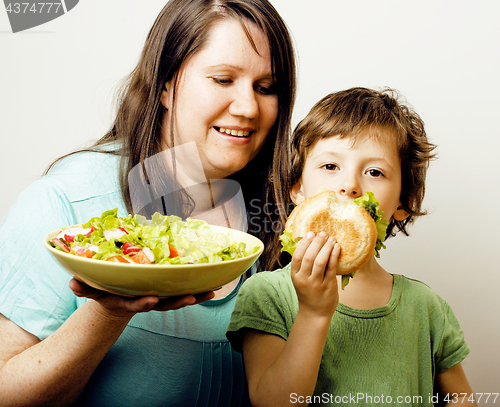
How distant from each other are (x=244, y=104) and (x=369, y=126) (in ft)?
1.39

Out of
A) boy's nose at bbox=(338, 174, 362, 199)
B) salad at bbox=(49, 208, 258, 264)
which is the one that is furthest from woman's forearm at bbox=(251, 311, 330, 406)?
boy's nose at bbox=(338, 174, 362, 199)

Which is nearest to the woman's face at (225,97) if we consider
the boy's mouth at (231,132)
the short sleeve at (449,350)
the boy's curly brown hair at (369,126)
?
the boy's mouth at (231,132)

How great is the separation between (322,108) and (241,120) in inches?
12.3

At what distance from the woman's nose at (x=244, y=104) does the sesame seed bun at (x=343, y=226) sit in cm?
43

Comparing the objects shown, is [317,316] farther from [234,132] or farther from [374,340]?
[234,132]

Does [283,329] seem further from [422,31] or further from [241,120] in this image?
[422,31]

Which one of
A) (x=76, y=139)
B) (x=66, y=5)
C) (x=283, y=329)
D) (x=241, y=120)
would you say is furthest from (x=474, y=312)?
(x=66, y=5)

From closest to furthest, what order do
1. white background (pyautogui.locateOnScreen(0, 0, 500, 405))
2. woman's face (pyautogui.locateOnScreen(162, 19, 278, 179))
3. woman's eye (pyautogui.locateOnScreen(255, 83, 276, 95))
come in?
woman's face (pyautogui.locateOnScreen(162, 19, 278, 179)) → woman's eye (pyautogui.locateOnScreen(255, 83, 276, 95)) → white background (pyautogui.locateOnScreen(0, 0, 500, 405))

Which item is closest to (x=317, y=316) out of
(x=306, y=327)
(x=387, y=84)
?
(x=306, y=327)

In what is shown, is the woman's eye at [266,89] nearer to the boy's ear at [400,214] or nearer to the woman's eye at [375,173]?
the woman's eye at [375,173]

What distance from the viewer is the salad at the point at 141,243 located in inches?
34.6

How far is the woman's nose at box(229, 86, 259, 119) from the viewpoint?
4.61 feet

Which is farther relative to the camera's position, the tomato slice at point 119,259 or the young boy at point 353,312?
the young boy at point 353,312

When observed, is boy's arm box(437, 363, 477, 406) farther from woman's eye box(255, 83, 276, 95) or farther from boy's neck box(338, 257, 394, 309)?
woman's eye box(255, 83, 276, 95)
